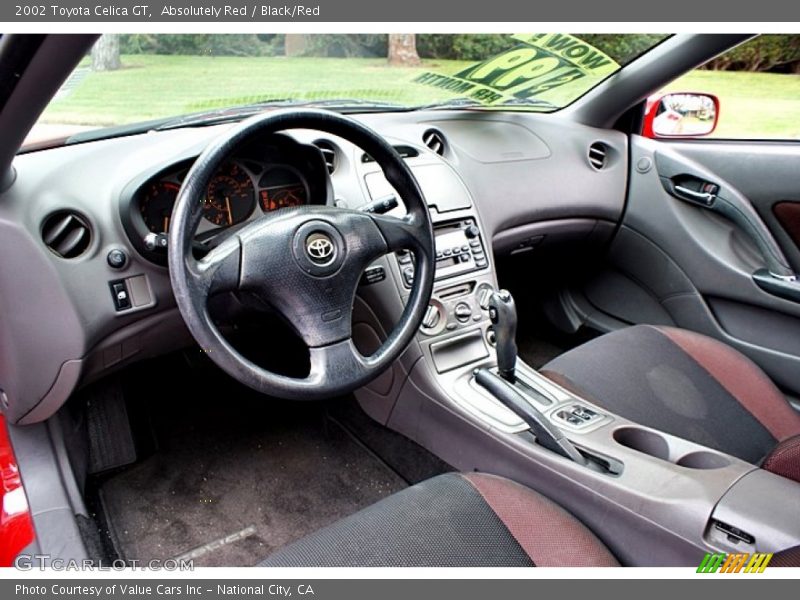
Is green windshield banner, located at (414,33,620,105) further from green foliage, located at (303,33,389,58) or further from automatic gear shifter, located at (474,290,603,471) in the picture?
automatic gear shifter, located at (474,290,603,471)

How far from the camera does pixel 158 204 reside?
151 cm

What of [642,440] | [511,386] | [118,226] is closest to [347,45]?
[118,226]

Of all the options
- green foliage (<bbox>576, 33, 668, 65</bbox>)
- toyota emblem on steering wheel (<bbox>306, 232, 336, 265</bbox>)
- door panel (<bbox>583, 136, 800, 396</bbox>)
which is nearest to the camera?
toyota emblem on steering wheel (<bbox>306, 232, 336, 265</bbox>)

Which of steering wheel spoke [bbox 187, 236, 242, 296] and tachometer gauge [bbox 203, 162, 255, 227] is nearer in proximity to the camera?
steering wheel spoke [bbox 187, 236, 242, 296]

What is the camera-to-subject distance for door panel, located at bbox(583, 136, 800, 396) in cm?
206

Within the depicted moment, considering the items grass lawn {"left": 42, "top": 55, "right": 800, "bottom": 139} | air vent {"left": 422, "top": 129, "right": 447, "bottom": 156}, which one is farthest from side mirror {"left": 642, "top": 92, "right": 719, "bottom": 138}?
air vent {"left": 422, "top": 129, "right": 447, "bottom": 156}

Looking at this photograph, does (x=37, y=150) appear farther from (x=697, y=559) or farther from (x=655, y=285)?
(x=655, y=285)

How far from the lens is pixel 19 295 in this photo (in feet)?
4.55

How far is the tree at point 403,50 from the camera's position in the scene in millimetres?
1589

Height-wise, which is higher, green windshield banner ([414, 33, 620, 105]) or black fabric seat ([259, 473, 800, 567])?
green windshield banner ([414, 33, 620, 105])

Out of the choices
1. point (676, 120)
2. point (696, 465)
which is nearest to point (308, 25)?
point (696, 465)

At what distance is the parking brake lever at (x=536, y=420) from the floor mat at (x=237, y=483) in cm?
52

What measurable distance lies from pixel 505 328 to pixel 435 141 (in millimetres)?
841

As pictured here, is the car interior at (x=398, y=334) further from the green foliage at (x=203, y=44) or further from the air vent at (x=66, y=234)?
the green foliage at (x=203, y=44)
